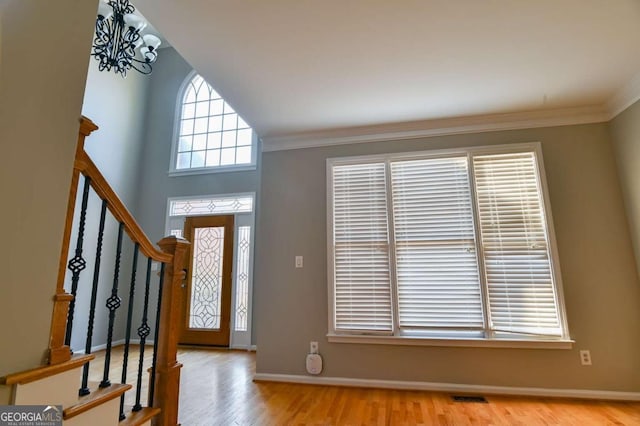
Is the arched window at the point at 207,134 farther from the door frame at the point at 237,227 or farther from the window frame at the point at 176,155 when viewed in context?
the door frame at the point at 237,227

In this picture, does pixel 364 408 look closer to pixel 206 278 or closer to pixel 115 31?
pixel 206 278

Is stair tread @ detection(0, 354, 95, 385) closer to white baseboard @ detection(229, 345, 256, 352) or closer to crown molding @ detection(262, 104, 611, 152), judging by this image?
crown molding @ detection(262, 104, 611, 152)

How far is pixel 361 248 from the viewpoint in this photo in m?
3.10

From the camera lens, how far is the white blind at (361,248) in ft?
9.75

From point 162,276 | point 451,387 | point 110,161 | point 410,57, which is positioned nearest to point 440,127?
point 410,57

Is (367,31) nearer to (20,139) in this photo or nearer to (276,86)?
(276,86)

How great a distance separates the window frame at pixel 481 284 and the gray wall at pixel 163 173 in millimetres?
2204

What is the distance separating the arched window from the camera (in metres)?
5.19

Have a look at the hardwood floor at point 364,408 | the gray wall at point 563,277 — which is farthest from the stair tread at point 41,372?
the gray wall at point 563,277

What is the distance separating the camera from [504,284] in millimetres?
2787

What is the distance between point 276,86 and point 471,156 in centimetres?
197

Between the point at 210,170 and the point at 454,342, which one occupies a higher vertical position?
the point at 210,170

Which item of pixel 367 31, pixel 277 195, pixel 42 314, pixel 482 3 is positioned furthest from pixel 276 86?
pixel 42 314

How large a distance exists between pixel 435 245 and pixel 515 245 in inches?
27.5
